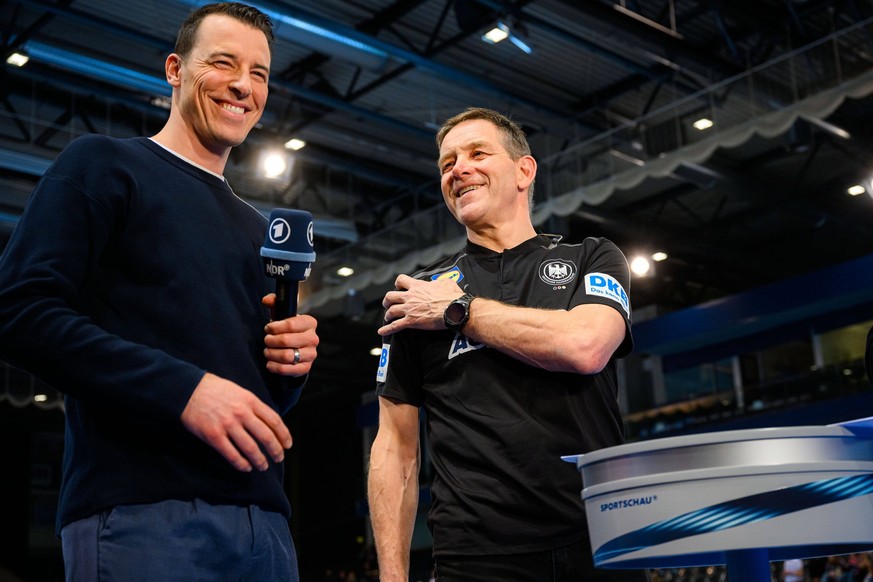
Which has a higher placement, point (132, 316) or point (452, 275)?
point (452, 275)

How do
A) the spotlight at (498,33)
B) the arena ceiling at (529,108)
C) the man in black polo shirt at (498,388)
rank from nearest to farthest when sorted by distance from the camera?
the man in black polo shirt at (498,388) < the arena ceiling at (529,108) < the spotlight at (498,33)

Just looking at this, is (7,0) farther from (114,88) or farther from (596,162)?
(596,162)

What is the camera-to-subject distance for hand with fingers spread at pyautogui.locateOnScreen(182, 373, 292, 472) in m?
1.34

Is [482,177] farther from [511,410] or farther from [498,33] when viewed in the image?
[498,33]

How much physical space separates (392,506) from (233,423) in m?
1.07

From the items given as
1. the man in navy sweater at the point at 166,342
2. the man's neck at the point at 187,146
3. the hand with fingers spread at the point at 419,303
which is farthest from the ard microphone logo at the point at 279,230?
the hand with fingers spread at the point at 419,303

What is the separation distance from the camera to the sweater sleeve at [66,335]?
137 centimetres

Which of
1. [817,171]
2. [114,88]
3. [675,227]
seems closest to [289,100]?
[114,88]

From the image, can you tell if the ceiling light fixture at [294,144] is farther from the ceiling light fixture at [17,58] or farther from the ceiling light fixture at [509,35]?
the ceiling light fixture at [17,58]

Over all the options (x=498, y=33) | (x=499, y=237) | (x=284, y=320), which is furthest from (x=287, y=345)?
(x=498, y=33)

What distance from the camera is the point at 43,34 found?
39.7ft

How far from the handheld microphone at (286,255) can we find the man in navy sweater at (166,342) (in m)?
0.04

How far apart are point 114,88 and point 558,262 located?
1222cm

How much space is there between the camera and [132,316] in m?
1.54
